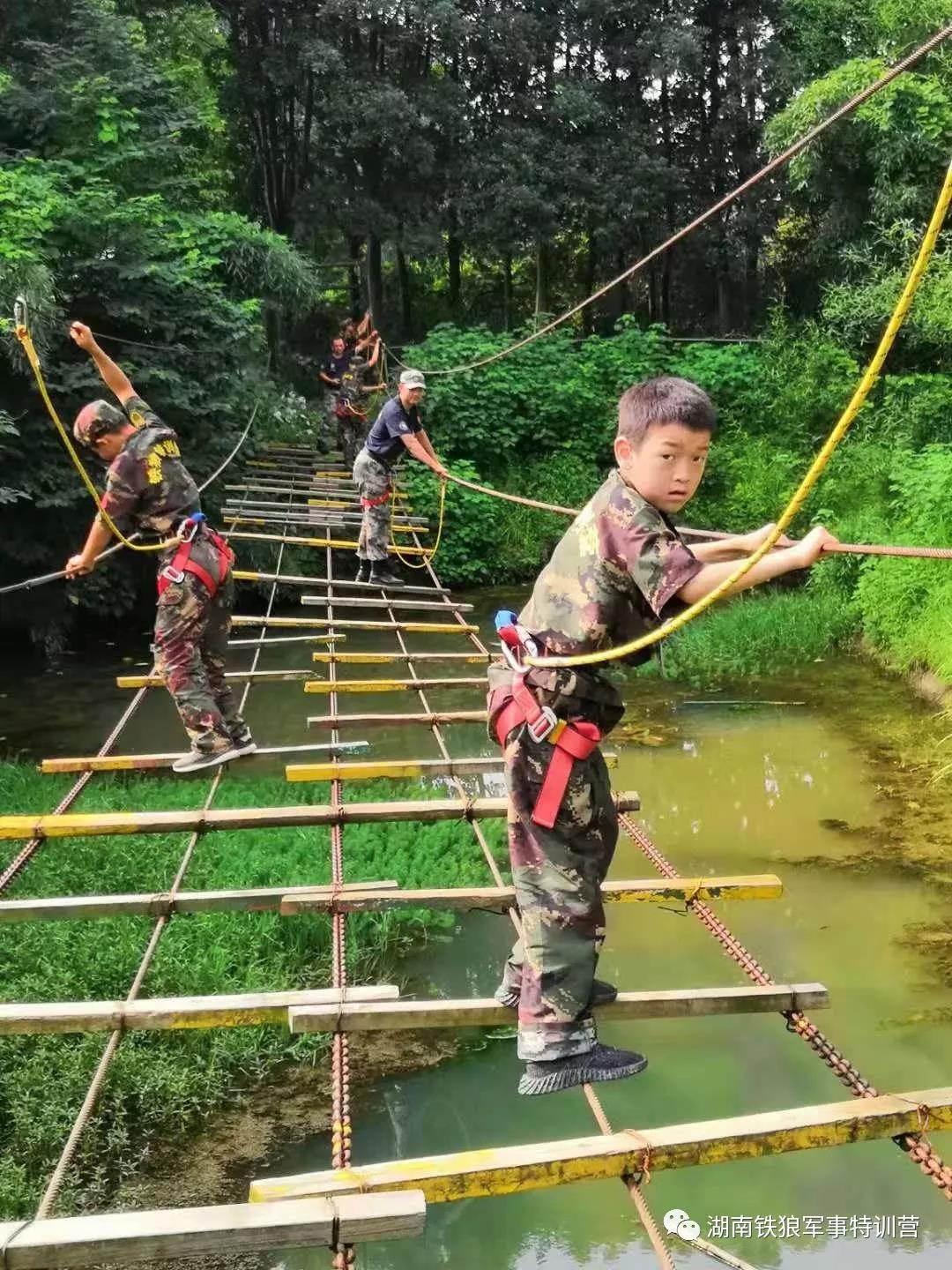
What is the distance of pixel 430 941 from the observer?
417 cm

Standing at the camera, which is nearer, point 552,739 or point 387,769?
point 552,739

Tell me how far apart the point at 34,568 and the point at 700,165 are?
971cm

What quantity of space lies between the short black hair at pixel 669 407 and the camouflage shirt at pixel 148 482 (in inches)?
77.1

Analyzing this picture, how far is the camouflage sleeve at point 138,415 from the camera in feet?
10.4

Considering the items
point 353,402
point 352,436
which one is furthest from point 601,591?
point 352,436

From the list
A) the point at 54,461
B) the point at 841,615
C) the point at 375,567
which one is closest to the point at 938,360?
the point at 841,615

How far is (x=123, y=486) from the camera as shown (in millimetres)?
3127

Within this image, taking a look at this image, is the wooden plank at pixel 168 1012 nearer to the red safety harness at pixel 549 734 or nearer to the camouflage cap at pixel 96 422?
the red safety harness at pixel 549 734

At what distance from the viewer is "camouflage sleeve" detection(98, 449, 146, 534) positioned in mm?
3107

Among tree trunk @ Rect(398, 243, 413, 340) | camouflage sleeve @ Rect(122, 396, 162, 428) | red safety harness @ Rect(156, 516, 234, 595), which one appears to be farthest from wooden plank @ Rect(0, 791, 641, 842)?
tree trunk @ Rect(398, 243, 413, 340)

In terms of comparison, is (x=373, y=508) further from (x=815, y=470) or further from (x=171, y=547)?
(x=815, y=470)

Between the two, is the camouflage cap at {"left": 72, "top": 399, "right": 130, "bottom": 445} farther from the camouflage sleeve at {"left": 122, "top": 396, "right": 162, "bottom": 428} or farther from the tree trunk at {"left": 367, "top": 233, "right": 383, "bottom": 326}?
the tree trunk at {"left": 367, "top": 233, "right": 383, "bottom": 326}

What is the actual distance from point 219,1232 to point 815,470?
1186 millimetres

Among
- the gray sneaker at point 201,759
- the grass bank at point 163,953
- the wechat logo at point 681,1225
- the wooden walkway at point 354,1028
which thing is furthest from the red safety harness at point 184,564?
the wechat logo at point 681,1225
